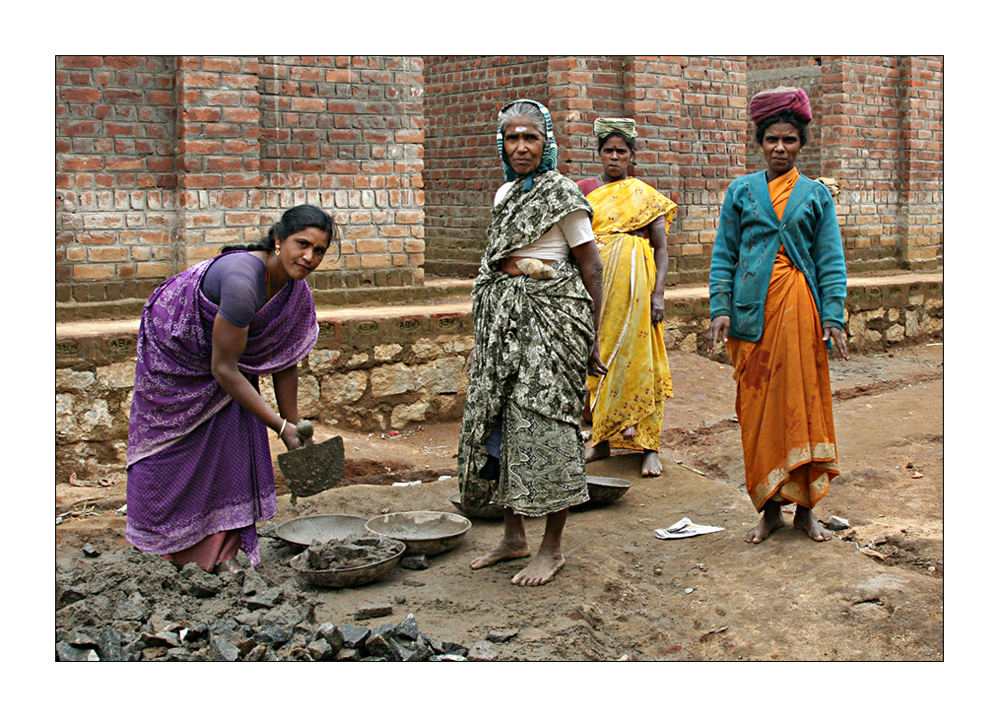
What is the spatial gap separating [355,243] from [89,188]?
1.91 m

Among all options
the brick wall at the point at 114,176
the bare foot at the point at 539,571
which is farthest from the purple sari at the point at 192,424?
the brick wall at the point at 114,176

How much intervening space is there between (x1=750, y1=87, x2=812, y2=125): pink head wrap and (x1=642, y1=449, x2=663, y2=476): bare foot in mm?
2272

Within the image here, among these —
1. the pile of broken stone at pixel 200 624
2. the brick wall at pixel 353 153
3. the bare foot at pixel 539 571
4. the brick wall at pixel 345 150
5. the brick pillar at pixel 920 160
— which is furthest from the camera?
the brick pillar at pixel 920 160

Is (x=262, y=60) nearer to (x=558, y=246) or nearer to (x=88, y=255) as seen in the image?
(x=88, y=255)

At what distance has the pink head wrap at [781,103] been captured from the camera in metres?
4.17

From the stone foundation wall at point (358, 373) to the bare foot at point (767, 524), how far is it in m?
3.25

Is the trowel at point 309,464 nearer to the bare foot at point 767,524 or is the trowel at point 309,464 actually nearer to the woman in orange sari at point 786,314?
the woman in orange sari at point 786,314

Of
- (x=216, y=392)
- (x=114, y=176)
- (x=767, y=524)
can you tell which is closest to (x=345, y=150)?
(x=114, y=176)

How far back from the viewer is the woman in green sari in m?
3.99

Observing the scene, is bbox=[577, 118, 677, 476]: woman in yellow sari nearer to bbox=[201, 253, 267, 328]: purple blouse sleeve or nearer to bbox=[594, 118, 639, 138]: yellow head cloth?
bbox=[594, 118, 639, 138]: yellow head cloth

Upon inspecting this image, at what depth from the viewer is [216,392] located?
4.07 m

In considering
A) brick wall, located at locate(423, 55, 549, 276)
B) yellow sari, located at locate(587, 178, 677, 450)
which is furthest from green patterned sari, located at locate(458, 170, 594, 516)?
brick wall, located at locate(423, 55, 549, 276)

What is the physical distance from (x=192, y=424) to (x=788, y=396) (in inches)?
101

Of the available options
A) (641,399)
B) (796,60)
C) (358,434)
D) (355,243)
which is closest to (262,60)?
(355,243)
